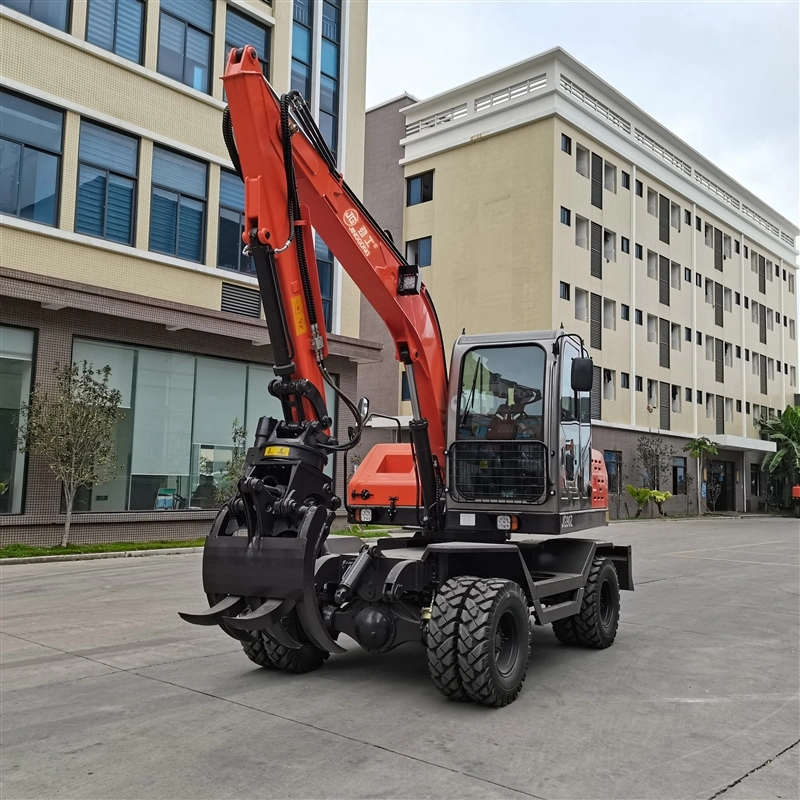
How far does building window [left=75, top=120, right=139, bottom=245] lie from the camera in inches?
790

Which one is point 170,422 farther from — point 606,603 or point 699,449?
point 699,449

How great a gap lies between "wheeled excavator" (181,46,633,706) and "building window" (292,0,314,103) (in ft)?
65.7

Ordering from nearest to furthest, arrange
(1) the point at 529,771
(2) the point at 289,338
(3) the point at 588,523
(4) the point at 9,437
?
(1) the point at 529,771 < (2) the point at 289,338 < (3) the point at 588,523 < (4) the point at 9,437

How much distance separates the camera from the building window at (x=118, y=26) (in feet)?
67.0

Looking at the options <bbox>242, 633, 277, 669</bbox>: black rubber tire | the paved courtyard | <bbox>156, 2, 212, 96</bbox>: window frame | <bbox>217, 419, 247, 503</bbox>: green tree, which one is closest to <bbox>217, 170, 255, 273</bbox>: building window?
<bbox>156, 2, 212, 96</bbox>: window frame

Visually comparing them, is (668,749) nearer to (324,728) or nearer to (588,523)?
(324,728)

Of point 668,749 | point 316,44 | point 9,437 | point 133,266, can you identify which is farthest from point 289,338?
point 316,44

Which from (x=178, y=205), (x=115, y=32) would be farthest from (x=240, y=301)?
(x=115, y=32)

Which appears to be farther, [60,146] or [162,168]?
[162,168]

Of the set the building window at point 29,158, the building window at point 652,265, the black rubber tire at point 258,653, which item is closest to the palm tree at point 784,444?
the building window at point 652,265

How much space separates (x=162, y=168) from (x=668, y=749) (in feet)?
65.6

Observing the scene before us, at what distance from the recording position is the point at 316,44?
87.1 feet

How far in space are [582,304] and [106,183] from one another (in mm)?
24162

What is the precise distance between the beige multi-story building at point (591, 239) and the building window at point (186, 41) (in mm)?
16271
